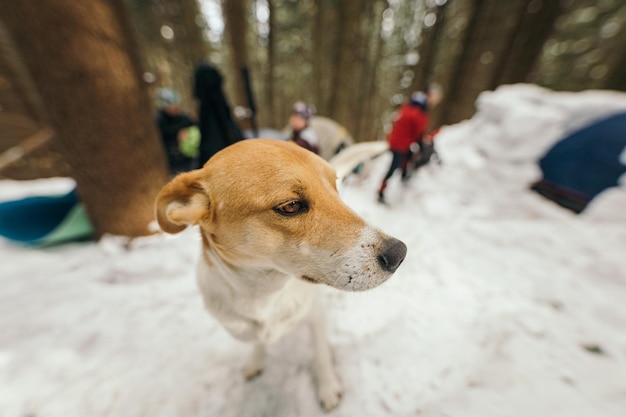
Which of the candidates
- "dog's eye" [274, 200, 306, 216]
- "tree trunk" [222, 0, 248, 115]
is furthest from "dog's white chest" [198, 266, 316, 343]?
"tree trunk" [222, 0, 248, 115]

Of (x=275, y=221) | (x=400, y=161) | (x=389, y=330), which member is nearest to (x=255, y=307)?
(x=275, y=221)

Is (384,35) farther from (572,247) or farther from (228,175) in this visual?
(228,175)

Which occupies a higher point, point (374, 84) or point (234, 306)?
point (374, 84)

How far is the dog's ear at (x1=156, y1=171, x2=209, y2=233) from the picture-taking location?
4.01 feet

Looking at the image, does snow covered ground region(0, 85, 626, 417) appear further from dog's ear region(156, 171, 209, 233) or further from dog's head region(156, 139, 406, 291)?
dog's ear region(156, 171, 209, 233)

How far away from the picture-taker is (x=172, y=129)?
5020mm

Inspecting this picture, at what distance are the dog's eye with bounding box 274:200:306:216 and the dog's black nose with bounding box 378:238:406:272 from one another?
0.46 metres

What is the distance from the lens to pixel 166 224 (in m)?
1.30

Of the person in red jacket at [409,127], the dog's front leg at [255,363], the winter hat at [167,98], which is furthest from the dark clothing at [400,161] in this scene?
the winter hat at [167,98]

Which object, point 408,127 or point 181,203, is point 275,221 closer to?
point 181,203

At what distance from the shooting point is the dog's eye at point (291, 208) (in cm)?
121

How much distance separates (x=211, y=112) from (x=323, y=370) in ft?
11.7

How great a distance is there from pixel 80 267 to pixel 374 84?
13.9 metres

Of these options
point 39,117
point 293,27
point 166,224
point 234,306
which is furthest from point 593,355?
point 39,117
